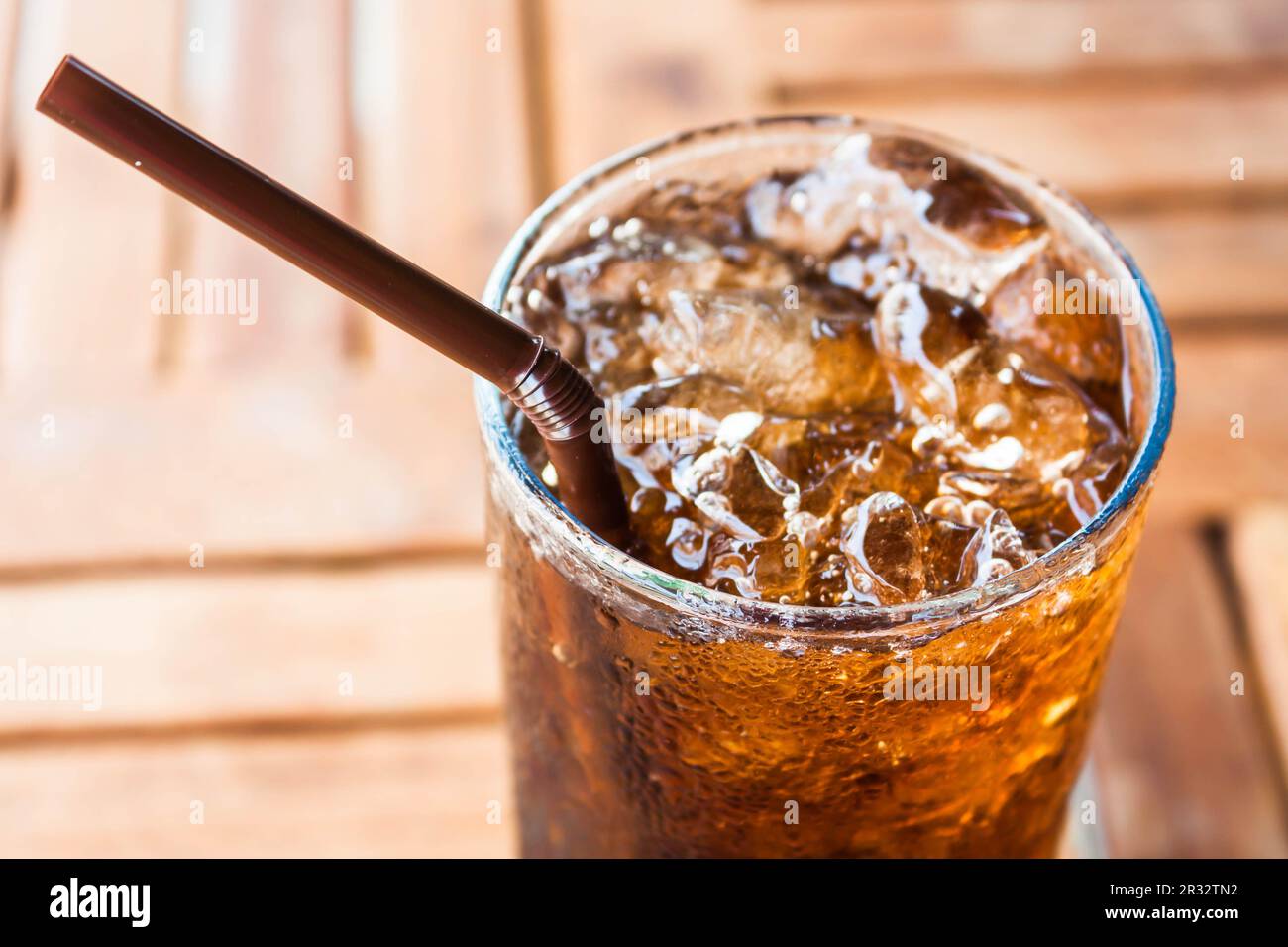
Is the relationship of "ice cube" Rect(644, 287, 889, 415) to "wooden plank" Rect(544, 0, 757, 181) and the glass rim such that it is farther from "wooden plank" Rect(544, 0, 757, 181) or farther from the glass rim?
"wooden plank" Rect(544, 0, 757, 181)

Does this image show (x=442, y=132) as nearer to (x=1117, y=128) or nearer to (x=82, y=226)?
(x=82, y=226)

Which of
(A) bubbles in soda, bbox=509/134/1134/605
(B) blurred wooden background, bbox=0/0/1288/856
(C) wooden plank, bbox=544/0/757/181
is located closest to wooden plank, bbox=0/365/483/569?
(B) blurred wooden background, bbox=0/0/1288/856

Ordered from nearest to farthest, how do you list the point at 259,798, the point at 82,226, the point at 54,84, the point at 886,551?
the point at 54,84 → the point at 886,551 → the point at 259,798 → the point at 82,226

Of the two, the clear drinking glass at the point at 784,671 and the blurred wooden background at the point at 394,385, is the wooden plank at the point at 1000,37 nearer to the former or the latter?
the blurred wooden background at the point at 394,385

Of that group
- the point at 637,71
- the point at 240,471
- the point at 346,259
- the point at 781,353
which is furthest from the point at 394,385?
the point at 346,259

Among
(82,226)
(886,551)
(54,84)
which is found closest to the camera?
(54,84)

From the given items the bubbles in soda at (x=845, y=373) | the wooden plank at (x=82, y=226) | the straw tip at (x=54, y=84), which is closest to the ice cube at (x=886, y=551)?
the bubbles in soda at (x=845, y=373)

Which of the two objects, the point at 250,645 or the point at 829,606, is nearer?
the point at 829,606
